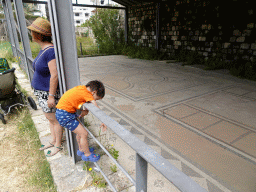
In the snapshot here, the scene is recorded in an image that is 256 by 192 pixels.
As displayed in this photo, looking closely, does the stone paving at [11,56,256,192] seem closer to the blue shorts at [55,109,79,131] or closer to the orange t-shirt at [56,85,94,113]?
the blue shorts at [55,109,79,131]

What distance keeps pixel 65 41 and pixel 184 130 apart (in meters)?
2.09

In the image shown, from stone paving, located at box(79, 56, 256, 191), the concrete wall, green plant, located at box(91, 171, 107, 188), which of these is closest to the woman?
green plant, located at box(91, 171, 107, 188)

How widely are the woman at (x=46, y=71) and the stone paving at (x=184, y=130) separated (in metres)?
0.63

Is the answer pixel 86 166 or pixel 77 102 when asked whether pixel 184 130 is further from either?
pixel 77 102

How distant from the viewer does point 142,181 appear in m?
0.82

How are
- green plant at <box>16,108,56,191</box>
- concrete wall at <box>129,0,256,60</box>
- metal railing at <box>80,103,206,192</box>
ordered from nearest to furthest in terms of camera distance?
metal railing at <box>80,103,206,192</box>, green plant at <box>16,108,56,191</box>, concrete wall at <box>129,0,256,60</box>

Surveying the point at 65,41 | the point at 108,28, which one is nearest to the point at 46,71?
the point at 65,41

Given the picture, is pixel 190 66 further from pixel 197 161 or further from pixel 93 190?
pixel 93 190

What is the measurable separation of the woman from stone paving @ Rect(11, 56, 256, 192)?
24.8 inches

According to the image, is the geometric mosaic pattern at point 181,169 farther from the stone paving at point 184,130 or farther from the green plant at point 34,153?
the green plant at point 34,153

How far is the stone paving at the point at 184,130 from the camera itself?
1877 millimetres

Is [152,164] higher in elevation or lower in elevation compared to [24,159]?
higher

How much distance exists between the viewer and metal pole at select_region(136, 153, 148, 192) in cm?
78

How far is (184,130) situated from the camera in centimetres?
279
